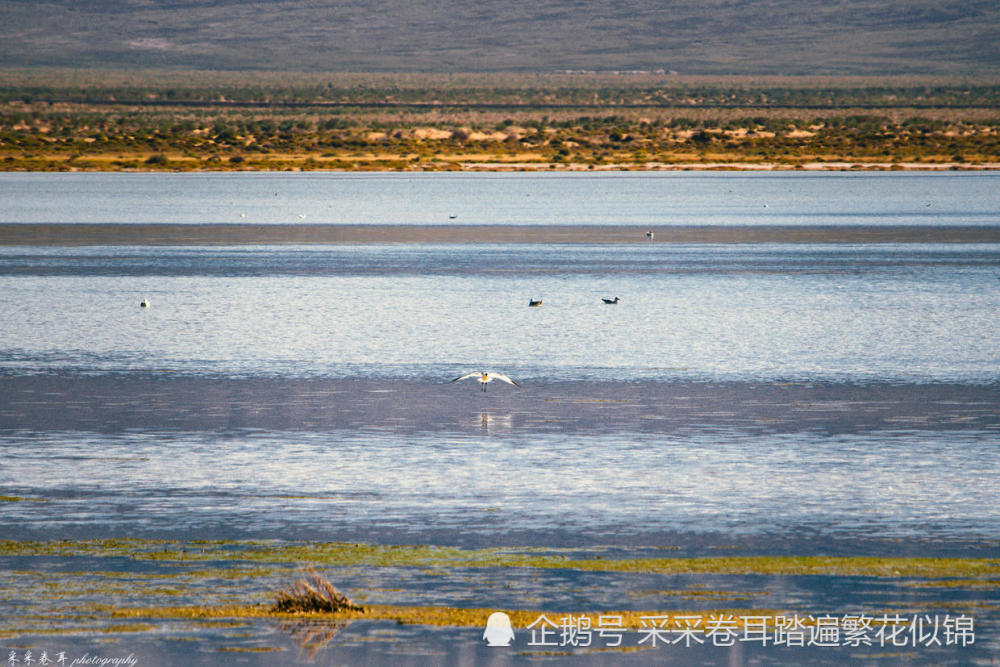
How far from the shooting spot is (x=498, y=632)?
25.7 feet

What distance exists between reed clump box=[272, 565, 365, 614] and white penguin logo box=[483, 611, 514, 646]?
2.63ft

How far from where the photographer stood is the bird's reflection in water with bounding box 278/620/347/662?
7.79 metres

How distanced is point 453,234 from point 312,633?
32.0 m

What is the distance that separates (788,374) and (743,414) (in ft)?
8.78

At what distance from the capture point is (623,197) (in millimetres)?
56531

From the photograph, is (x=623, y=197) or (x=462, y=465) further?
(x=623, y=197)

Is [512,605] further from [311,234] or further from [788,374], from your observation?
[311,234]

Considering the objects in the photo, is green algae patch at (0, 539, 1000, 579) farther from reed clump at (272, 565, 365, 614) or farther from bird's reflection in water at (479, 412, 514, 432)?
bird's reflection in water at (479, 412, 514, 432)

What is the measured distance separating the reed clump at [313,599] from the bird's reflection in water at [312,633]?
126 mm

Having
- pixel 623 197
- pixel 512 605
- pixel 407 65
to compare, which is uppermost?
pixel 407 65

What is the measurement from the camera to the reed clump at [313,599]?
828 cm

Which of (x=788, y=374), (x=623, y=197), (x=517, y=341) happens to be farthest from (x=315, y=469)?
(x=623, y=197)

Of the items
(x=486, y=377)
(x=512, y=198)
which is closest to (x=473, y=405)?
(x=486, y=377)

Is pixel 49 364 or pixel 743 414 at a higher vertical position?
pixel 49 364
